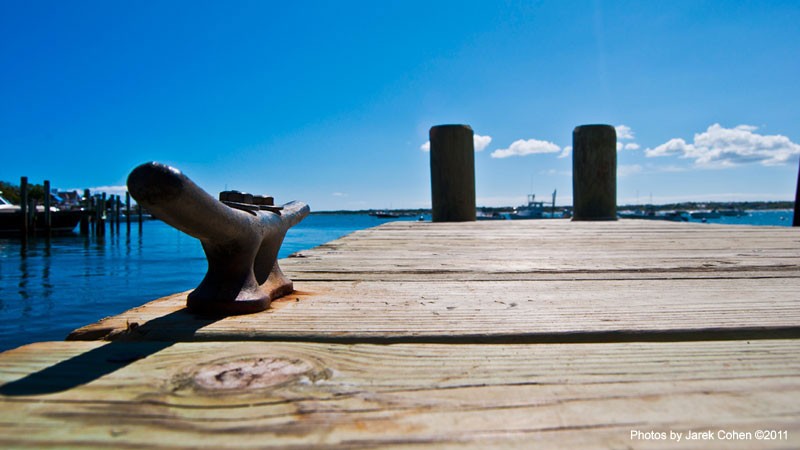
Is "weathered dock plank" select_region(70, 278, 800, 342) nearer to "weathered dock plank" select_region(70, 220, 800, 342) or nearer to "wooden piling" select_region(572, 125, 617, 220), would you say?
"weathered dock plank" select_region(70, 220, 800, 342)

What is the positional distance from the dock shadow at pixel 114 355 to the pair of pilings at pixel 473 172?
5.70m

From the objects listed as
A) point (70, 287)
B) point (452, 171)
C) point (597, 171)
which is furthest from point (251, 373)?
point (70, 287)

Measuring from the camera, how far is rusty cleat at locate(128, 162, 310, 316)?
870 mm

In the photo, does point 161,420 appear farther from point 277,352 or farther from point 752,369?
point 752,369

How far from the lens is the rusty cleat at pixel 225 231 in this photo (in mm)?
870

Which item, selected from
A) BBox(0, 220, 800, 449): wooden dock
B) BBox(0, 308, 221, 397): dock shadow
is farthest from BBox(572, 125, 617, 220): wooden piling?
BBox(0, 308, 221, 397): dock shadow

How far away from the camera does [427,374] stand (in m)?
0.80

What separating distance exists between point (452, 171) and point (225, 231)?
582cm

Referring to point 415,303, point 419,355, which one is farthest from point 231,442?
point 415,303

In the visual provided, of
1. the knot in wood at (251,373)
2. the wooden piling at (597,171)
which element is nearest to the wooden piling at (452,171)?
the wooden piling at (597,171)

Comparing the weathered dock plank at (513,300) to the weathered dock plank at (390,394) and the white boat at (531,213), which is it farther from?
the white boat at (531,213)

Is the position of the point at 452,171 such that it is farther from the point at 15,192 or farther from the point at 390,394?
the point at 15,192

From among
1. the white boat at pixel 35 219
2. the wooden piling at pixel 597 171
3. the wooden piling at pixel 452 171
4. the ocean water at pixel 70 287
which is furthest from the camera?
the white boat at pixel 35 219

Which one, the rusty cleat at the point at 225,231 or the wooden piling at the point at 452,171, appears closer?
the rusty cleat at the point at 225,231
